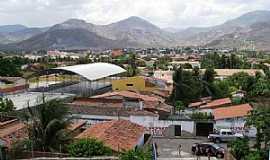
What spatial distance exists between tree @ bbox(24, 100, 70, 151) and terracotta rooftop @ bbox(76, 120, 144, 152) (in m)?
2.40

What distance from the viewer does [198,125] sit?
3378 centimetres

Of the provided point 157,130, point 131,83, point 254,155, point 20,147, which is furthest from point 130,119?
point 131,83

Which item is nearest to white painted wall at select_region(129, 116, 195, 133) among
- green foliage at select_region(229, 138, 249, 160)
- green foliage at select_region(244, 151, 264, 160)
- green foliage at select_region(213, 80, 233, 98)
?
green foliage at select_region(229, 138, 249, 160)

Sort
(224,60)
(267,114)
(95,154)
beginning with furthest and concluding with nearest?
(224,60)
(267,114)
(95,154)

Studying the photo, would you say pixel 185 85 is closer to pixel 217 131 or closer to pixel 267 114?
pixel 217 131

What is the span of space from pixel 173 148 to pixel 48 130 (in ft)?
33.1

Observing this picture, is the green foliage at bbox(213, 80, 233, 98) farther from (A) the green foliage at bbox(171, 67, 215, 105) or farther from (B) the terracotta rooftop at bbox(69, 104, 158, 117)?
(B) the terracotta rooftop at bbox(69, 104, 158, 117)

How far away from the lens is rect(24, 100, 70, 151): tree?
68.2 ft

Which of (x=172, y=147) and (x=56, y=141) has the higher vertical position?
(x=56, y=141)

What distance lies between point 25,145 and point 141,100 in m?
21.2

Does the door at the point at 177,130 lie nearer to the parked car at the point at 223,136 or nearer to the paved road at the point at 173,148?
the paved road at the point at 173,148

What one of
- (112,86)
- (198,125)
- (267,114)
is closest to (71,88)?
(112,86)

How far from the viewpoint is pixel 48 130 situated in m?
20.8

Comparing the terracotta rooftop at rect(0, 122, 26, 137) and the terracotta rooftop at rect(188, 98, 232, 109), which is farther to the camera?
the terracotta rooftop at rect(188, 98, 232, 109)
